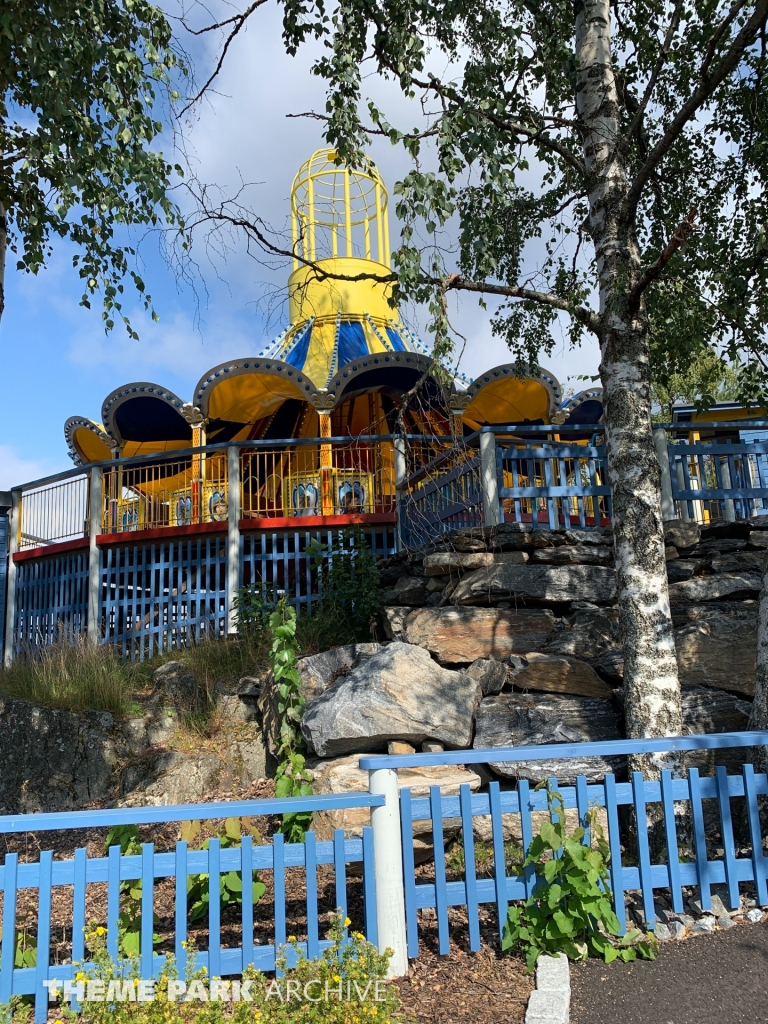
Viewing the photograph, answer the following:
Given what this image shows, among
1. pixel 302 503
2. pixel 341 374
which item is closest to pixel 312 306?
pixel 341 374

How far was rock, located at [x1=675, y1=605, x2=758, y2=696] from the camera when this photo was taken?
6.36 metres

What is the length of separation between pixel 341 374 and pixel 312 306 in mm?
3979

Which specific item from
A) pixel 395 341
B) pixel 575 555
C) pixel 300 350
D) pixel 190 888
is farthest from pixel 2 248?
pixel 395 341

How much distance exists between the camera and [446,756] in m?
4.21

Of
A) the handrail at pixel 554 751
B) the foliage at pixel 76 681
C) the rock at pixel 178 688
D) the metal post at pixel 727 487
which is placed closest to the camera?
the handrail at pixel 554 751

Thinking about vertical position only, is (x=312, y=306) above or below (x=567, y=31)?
above

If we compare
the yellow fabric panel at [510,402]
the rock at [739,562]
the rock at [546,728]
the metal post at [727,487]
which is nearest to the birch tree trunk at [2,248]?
the rock at [546,728]

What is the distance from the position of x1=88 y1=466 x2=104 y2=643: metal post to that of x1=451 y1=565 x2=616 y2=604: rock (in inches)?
220

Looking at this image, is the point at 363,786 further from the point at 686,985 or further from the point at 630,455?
the point at 630,455

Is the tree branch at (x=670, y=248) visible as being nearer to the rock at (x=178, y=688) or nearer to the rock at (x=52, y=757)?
the rock at (x=178, y=688)

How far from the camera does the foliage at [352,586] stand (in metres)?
8.82

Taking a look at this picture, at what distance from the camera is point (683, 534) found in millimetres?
7766

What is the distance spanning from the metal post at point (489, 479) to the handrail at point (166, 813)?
4247 mm

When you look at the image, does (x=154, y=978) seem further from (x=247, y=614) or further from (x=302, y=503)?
(x=302, y=503)
